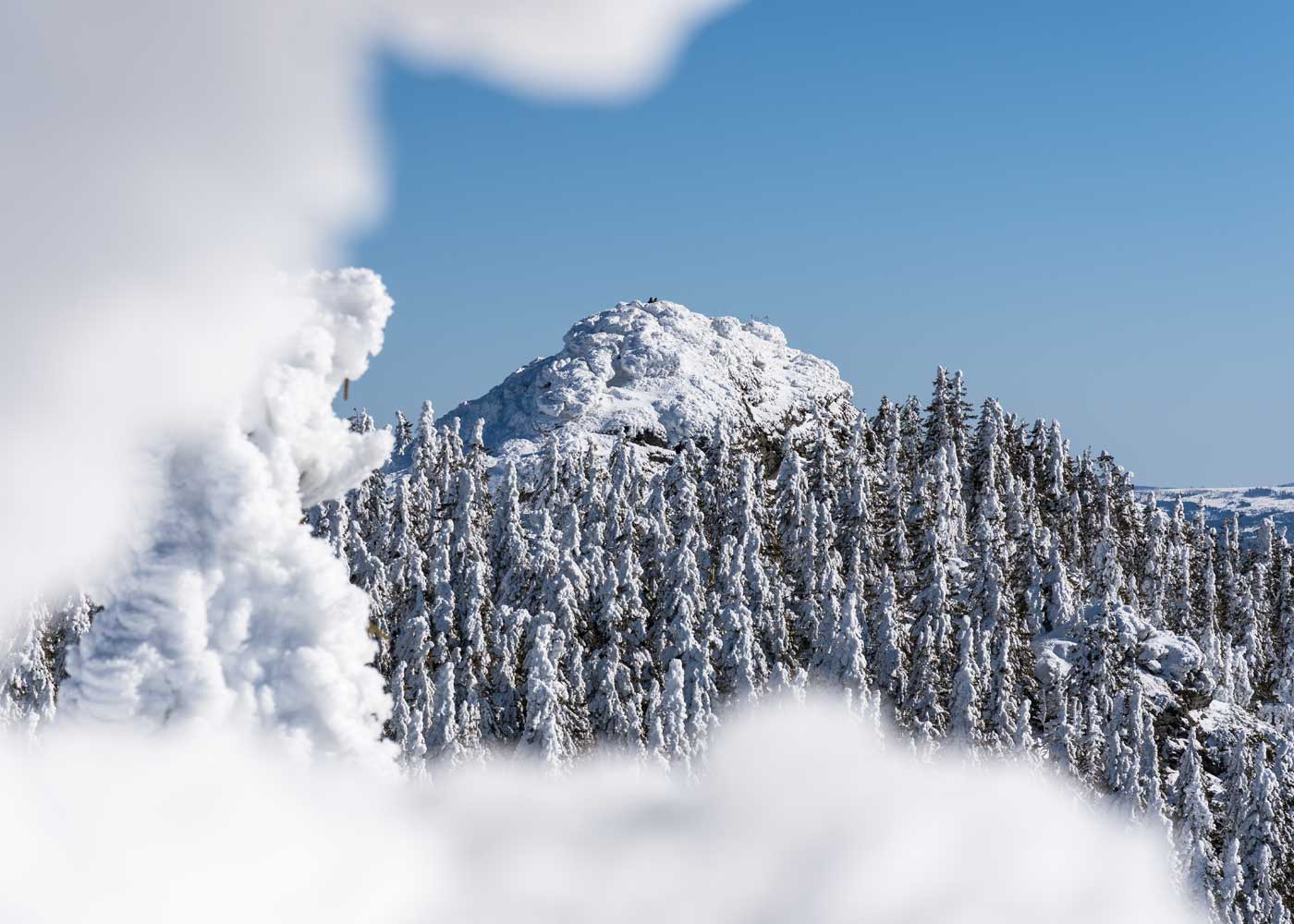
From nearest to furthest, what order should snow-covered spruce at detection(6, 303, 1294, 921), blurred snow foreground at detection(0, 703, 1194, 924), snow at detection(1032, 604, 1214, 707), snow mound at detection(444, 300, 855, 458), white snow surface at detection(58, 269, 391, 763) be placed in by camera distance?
blurred snow foreground at detection(0, 703, 1194, 924) < white snow surface at detection(58, 269, 391, 763) < snow-covered spruce at detection(6, 303, 1294, 921) < snow at detection(1032, 604, 1214, 707) < snow mound at detection(444, 300, 855, 458)

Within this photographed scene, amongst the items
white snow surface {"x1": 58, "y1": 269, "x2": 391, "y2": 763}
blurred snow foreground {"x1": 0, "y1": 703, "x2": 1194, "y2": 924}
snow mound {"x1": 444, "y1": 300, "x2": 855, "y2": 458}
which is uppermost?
snow mound {"x1": 444, "y1": 300, "x2": 855, "y2": 458}

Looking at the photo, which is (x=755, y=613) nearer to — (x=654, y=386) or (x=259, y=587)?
(x=654, y=386)

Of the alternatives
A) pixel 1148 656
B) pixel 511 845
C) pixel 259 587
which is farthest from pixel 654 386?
pixel 259 587

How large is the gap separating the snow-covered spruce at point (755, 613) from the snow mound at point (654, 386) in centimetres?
39

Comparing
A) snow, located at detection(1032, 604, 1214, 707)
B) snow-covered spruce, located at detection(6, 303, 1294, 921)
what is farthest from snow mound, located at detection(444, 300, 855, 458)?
snow, located at detection(1032, 604, 1214, 707)

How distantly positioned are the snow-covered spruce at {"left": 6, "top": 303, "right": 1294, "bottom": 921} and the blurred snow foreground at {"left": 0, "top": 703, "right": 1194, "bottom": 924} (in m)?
4.56

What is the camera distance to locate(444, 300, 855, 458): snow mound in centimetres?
8775

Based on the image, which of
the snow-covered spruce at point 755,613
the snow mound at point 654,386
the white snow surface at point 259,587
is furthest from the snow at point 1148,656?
the white snow surface at point 259,587

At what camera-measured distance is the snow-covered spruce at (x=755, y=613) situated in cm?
5431

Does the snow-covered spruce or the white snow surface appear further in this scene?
the snow-covered spruce

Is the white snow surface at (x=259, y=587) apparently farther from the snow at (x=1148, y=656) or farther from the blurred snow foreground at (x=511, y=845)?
the snow at (x=1148, y=656)

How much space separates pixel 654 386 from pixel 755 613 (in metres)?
34.7

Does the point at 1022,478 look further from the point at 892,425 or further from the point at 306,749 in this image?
the point at 306,749

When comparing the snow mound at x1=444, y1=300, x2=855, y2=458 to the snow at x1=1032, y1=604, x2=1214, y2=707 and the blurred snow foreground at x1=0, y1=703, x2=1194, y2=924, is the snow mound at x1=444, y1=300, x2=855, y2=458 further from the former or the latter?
the blurred snow foreground at x1=0, y1=703, x2=1194, y2=924
